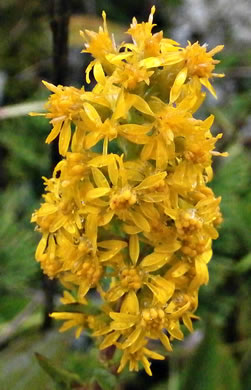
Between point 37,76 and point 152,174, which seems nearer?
point 152,174

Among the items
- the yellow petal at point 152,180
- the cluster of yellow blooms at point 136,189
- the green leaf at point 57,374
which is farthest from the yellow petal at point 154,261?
the green leaf at point 57,374

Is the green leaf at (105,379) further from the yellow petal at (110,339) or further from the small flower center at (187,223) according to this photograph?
the small flower center at (187,223)

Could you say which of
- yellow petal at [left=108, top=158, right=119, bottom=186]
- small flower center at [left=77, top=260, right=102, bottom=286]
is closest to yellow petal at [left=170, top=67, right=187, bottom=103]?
yellow petal at [left=108, top=158, right=119, bottom=186]

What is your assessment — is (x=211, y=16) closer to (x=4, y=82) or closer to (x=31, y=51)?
(x=31, y=51)

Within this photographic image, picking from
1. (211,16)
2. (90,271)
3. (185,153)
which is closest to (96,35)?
(185,153)

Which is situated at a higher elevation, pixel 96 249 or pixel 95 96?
pixel 95 96

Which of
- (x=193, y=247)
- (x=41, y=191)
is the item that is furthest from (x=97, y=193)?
(x=41, y=191)
